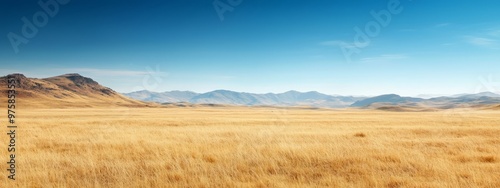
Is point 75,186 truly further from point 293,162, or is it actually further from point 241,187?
point 293,162

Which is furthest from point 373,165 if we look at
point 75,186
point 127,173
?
point 75,186

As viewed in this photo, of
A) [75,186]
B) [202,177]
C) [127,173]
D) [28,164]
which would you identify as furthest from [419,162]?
[28,164]

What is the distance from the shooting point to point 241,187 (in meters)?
7.52

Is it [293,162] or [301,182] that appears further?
[293,162]

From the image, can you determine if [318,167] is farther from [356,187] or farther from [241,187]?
[241,187]

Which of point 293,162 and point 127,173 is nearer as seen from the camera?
point 127,173

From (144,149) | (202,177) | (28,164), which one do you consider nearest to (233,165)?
(202,177)

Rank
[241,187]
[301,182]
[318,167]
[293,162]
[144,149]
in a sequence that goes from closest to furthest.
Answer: [241,187] < [301,182] < [318,167] < [293,162] < [144,149]

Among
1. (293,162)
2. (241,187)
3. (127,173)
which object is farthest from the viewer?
(293,162)

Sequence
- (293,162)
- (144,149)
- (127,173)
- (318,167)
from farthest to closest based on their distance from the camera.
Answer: (144,149)
(293,162)
(318,167)
(127,173)

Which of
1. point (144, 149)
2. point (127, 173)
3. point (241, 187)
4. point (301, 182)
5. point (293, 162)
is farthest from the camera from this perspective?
point (144, 149)

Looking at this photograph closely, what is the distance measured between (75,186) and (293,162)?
6.13 m

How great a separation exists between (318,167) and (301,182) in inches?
80.1

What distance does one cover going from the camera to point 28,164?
10.3 metres
